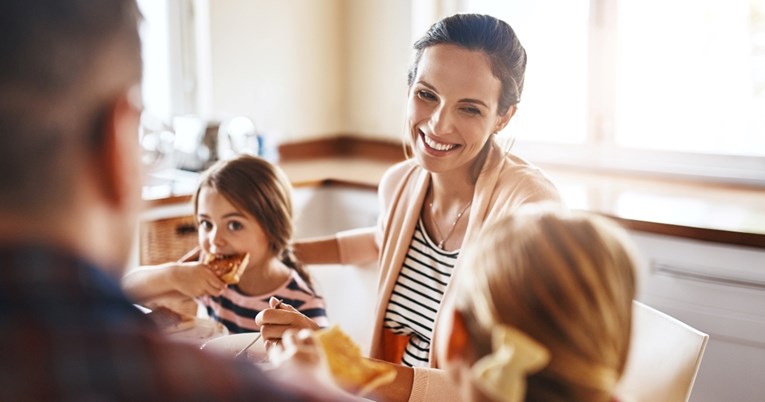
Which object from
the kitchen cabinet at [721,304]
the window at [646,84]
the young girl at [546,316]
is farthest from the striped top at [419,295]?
the window at [646,84]

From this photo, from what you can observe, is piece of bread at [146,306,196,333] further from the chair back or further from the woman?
the chair back

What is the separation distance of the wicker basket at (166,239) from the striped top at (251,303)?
2.44 ft

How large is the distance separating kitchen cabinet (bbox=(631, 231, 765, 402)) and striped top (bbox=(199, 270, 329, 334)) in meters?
0.90

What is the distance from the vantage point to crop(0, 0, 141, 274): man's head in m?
0.57

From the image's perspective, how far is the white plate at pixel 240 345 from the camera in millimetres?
1324

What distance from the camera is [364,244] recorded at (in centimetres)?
200

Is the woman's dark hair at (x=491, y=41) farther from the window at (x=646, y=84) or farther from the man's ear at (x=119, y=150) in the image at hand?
the window at (x=646, y=84)

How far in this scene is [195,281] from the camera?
1707mm

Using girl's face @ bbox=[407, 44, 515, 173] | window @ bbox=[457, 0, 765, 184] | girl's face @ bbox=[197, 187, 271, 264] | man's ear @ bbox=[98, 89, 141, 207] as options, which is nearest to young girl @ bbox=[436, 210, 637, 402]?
man's ear @ bbox=[98, 89, 141, 207]

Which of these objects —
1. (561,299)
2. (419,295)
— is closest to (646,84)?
(419,295)

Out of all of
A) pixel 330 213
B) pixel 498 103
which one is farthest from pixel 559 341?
pixel 330 213

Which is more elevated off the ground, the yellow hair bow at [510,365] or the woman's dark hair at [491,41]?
the woman's dark hair at [491,41]

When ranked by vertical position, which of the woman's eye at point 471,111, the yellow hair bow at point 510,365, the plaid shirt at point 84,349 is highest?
the woman's eye at point 471,111

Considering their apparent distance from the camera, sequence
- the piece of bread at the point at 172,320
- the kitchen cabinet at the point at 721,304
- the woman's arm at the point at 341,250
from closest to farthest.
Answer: the piece of bread at the point at 172,320, the woman's arm at the point at 341,250, the kitchen cabinet at the point at 721,304
